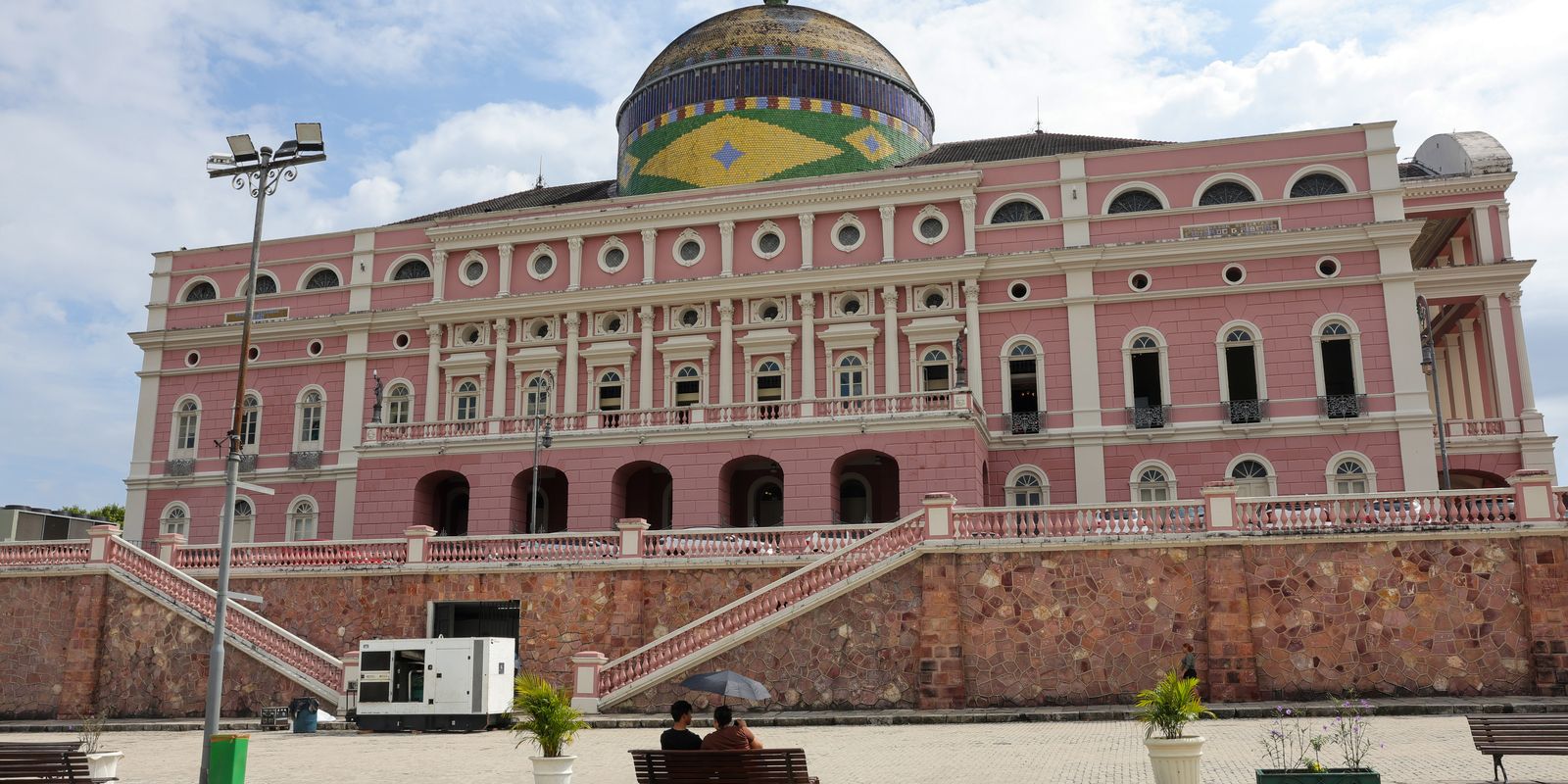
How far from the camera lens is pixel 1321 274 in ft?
110

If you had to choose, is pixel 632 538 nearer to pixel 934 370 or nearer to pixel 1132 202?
pixel 934 370

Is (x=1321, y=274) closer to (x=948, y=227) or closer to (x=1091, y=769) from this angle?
(x=948, y=227)

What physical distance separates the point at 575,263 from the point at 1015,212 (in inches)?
515

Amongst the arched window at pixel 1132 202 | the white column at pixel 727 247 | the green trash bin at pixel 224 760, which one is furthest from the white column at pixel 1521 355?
the green trash bin at pixel 224 760

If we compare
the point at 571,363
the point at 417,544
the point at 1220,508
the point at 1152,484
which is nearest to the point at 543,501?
the point at 571,363

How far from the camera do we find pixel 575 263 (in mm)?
38781

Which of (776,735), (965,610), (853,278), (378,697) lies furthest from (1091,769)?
(853,278)

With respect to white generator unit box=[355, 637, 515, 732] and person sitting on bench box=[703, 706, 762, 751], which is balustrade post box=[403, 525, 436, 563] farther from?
person sitting on bench box=[703, 706, 762, 751]

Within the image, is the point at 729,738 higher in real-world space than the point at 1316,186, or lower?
lower

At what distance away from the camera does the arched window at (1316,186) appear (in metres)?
34.3

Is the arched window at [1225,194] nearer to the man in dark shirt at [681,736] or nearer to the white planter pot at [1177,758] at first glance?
the white planter pot at [1177,758]

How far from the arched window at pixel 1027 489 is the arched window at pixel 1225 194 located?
8702 millimetres

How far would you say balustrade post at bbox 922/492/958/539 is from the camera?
24.5 metres

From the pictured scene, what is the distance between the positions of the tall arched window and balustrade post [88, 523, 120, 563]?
27.1m
